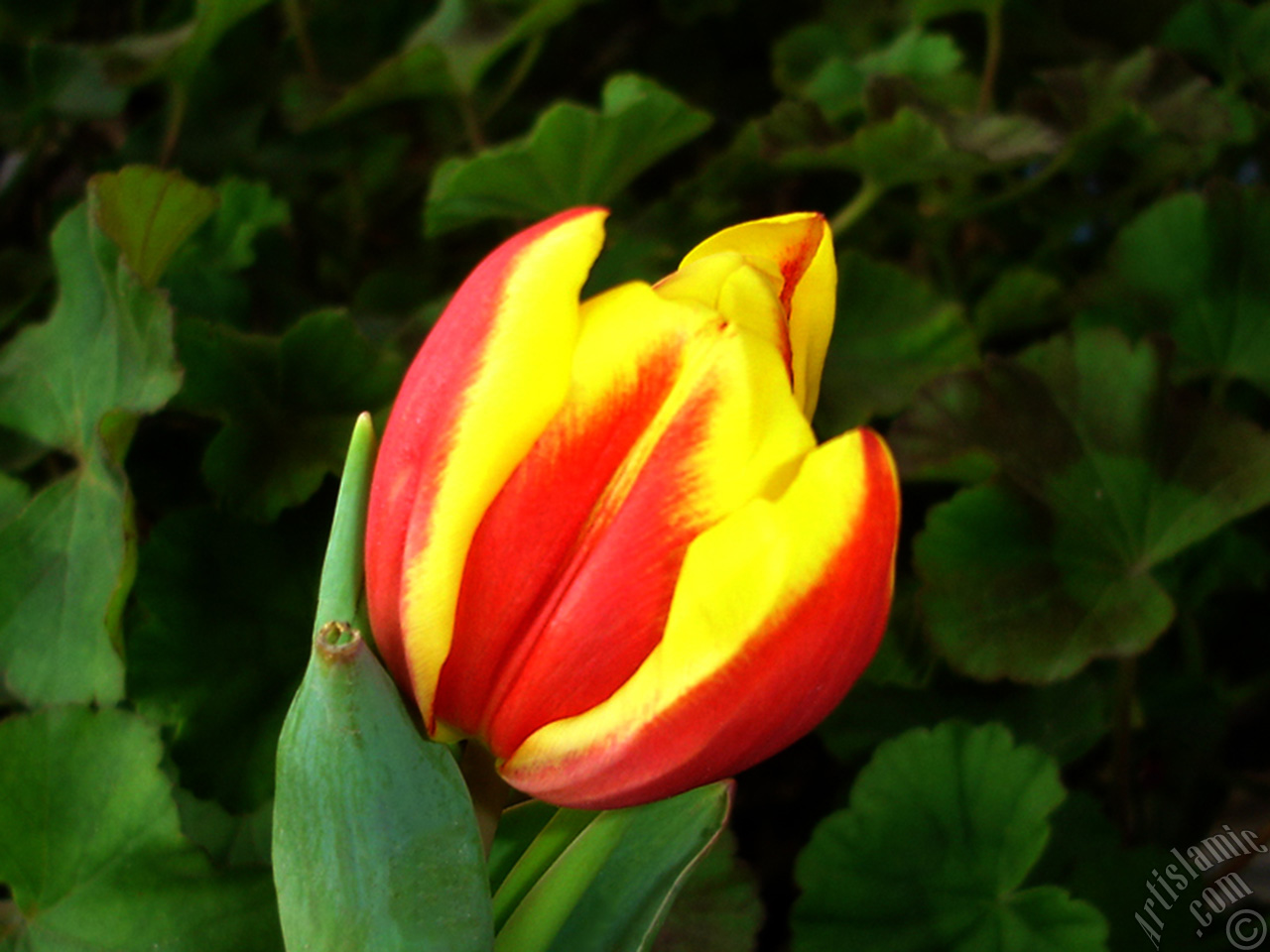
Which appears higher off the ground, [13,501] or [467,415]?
[467,415]

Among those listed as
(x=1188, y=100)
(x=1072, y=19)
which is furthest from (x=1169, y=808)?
(x=1072, y=19)

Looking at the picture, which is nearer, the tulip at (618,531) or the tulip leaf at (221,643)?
the tulip at (618,531)

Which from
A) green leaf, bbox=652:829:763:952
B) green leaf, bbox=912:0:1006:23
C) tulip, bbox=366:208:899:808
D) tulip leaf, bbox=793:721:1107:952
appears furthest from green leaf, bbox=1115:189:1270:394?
tulip, bbox=366:208:899:808

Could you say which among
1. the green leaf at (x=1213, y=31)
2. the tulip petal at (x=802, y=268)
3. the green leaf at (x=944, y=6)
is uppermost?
the tulip petal at (x=802, y=268)

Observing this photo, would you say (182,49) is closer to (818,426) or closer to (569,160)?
(569,160)

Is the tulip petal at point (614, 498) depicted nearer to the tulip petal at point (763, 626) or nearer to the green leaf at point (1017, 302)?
the tulip petal at point (763, 626)

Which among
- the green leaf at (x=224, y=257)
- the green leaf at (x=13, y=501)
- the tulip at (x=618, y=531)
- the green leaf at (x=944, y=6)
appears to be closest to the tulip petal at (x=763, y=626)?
the tulip at (x=618, y=531)

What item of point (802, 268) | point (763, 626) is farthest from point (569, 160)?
point (763, 626)
